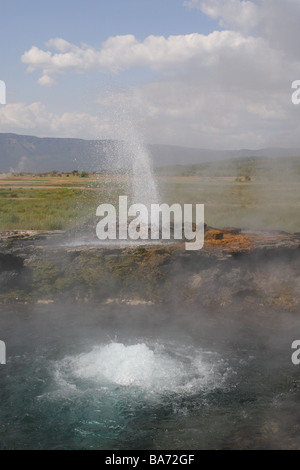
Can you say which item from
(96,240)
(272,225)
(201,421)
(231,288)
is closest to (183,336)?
(231,288)

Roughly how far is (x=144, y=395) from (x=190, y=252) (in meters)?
3.74

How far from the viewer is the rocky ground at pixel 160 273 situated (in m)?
8.30

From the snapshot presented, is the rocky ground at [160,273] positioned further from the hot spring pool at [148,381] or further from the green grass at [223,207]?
the green grass at [223,207]

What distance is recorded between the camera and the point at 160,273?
854 cm

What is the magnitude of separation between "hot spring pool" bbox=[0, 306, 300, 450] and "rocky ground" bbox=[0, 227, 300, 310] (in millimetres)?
588

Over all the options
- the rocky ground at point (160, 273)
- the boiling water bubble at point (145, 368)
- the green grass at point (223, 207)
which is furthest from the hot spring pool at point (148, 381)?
the green grass at point (223, 207)

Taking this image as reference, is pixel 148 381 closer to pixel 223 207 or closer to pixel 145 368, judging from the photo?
pixel 145 368

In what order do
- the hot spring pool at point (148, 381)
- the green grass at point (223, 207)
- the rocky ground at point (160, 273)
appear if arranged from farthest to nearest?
1. the green grass at point (223, 207)
2. the rocky ground at point (160, 273)
3. the hot spring pool at point (148, 381)

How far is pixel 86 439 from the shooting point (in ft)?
14.1

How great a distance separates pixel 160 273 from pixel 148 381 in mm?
3308

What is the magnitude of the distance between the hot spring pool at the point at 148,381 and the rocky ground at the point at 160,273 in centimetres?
59

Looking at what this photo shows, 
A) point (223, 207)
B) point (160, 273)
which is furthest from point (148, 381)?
point (223, 207)

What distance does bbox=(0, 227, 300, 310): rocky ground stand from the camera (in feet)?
27.2

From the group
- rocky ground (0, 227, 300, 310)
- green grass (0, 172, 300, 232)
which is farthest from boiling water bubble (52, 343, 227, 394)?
green grass (0, 172, 300, 232)
